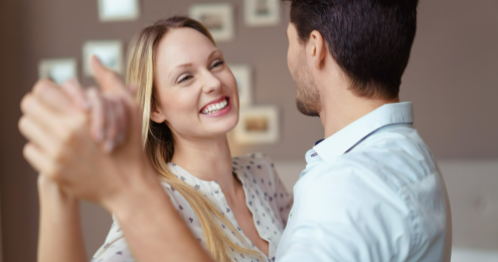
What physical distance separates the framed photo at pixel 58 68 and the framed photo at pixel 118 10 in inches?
19.8

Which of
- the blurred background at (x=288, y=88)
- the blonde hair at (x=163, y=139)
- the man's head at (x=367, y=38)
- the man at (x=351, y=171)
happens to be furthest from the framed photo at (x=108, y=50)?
the man's head at (x=367, y=38)

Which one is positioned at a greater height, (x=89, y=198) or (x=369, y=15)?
(x=369, y=15)

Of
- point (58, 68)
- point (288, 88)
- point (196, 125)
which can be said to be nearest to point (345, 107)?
point (196, 125)

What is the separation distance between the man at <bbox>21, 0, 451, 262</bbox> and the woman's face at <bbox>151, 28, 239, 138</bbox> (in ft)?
1.10

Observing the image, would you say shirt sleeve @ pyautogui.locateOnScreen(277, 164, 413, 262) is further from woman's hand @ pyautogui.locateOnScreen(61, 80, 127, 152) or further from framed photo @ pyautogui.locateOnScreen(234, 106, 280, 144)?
framed photo @ pyautogui.locateOnScreen(234, 106, 280, 144)

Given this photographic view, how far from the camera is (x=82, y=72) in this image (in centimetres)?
341

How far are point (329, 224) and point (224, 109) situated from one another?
0.84m

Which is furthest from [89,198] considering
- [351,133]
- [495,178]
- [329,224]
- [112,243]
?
[495,178]

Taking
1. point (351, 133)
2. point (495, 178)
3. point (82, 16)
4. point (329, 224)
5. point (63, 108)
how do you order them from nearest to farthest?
1. point (63, 108)
2. point (329, 224)
3. point (351, 133)
4. point (495, 178)
5. point (82, 16)

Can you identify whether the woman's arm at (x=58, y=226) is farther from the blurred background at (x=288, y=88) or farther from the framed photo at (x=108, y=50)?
the framed photo at (x=108, y=50)

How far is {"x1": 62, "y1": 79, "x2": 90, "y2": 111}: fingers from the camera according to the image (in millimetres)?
494

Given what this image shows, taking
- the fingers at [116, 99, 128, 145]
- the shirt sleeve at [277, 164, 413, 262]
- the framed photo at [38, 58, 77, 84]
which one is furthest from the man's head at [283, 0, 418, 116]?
the framed photo at [38, 58, 77, 84]

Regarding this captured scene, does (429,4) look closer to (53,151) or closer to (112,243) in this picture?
(112,243)

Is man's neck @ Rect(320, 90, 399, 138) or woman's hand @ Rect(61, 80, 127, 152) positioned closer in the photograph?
woman's hand @ Rect(61, 80, 127, 152)
